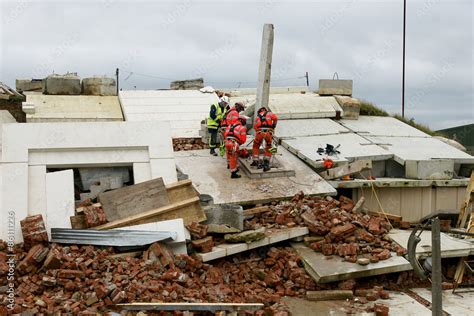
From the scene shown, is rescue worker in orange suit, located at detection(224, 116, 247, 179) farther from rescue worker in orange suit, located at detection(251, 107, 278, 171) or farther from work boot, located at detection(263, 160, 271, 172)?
work boot, located at detection(263, 160, 271, 172)

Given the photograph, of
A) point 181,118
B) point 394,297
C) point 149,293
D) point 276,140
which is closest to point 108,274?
point 149,293

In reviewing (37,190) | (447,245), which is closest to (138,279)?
(37,190)

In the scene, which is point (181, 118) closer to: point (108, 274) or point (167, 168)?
point (167, 168)

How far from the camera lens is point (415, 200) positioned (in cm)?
1145

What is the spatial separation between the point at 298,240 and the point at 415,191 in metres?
3.35

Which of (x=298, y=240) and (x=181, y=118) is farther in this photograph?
(x=181, y=118)

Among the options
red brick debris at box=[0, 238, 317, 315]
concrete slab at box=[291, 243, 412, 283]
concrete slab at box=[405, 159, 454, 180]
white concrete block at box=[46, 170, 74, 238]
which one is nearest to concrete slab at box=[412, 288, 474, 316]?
concrete slab at box=[291, 243, 412, 283]

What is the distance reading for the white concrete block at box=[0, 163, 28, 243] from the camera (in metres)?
8.50

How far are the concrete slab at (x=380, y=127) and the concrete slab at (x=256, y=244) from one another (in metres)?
5.27

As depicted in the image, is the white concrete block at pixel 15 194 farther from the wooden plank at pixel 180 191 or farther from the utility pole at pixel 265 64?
the utility pole at pixel 265 64

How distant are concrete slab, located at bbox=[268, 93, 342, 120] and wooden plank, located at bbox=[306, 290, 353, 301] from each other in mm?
6969

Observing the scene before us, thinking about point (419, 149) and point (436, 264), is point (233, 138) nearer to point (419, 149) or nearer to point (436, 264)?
point (419, 149)

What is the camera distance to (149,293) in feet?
23.5

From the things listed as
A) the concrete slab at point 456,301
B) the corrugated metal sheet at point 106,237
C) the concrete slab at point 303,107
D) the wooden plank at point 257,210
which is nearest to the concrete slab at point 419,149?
the concrete slab at point 303,107
